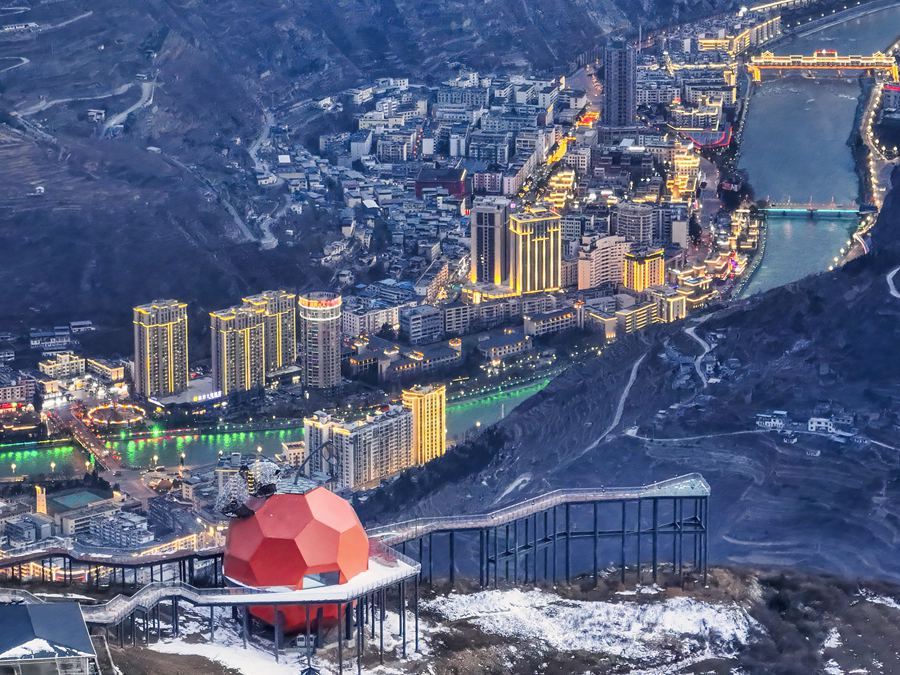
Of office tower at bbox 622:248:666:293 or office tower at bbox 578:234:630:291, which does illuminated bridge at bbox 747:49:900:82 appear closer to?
office tower at bbox 578:234:630:291

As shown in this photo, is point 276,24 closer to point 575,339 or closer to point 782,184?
point 782,184

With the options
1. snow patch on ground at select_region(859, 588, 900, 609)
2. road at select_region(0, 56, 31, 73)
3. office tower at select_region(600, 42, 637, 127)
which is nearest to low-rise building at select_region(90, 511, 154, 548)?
snow patch on ground at select_region(859, 588, 900, 609)

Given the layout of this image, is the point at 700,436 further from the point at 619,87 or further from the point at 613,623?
the point at 619,87

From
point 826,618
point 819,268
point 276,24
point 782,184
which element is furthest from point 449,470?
point 276,24

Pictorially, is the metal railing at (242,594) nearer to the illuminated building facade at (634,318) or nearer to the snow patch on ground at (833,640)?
the snow patch on ground at (833,640)

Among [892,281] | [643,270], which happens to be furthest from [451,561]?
[643,270]
